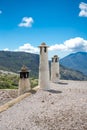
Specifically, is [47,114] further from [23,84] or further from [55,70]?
[55,70]

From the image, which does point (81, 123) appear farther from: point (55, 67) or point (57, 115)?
point (55, 67)

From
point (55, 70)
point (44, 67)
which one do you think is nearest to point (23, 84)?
point (44, 67)

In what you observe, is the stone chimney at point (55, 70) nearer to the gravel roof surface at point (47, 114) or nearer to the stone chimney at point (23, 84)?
the stone chimney at point (23, 84)

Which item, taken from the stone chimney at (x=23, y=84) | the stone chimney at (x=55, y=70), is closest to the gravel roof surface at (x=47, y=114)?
the stone chimney at (x=23, y=84)

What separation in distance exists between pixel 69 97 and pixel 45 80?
217 inches

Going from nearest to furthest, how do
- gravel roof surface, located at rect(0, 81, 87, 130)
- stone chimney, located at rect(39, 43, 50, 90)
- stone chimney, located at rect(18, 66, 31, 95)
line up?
gravel roof surface, located at rect(0, 81, 87, 130), stone chimney, located at rect(18, 66, 31, 95), stone chimney, located at rect(39, 43, 50, 90)

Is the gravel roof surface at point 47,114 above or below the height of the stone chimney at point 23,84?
below

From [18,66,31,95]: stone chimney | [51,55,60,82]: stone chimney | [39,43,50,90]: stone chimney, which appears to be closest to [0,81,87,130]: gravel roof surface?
[18,66,31,95]: stone chimney

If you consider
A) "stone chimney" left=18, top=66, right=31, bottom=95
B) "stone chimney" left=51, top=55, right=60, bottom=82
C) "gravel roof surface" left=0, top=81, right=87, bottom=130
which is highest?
"stone chimney" left=51, top=55, right=60, bottom=82

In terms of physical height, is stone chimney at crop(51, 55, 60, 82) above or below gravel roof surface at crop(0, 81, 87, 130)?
above

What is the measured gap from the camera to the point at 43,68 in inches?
1177

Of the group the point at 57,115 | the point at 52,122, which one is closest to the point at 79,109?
the point at 57,115

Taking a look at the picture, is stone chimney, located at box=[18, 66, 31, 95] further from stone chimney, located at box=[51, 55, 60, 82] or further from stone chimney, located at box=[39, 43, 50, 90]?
stone chimney, located at box=[51, 55, 60, 82]

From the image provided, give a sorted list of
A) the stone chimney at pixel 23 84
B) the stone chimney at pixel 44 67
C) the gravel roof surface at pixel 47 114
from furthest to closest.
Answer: the stone chimney at pixel 44 67, the stone chimney at pixel 23 84, the gravel roof surface at pixel 47 114
